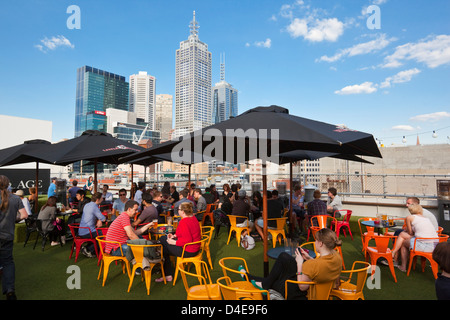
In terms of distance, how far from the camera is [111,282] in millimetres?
3850

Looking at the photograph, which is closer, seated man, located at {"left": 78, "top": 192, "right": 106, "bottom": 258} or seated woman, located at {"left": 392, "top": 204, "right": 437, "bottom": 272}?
seated woman, located at {"left": 392, "top": 204, "right": 437, "bottom": 272}

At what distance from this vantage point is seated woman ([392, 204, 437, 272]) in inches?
156

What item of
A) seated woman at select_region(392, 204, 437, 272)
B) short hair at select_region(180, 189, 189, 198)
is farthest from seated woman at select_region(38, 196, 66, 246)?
seated woman at select_region(392, 204, 437, 272)

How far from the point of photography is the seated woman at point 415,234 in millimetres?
Answer: 3955

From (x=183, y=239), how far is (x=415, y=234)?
363 centimetres

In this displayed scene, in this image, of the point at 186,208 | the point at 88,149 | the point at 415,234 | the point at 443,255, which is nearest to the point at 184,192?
the point at 186,208

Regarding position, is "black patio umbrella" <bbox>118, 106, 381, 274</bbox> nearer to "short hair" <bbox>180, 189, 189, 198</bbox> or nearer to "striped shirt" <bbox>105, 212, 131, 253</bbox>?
"striped shirt" <bbox>105, 212, 131, 253</bbox>

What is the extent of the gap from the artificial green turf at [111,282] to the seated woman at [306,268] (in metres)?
1.42

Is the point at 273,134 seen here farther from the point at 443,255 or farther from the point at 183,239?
the point at 183,239

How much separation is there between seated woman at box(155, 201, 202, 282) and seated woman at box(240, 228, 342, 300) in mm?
1184

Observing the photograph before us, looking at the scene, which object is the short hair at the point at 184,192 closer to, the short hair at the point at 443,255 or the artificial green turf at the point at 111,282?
the artificial green turf at the point at 111,282

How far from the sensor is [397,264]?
4.51 meters

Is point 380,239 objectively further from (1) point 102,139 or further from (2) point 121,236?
(1) point 102,139
